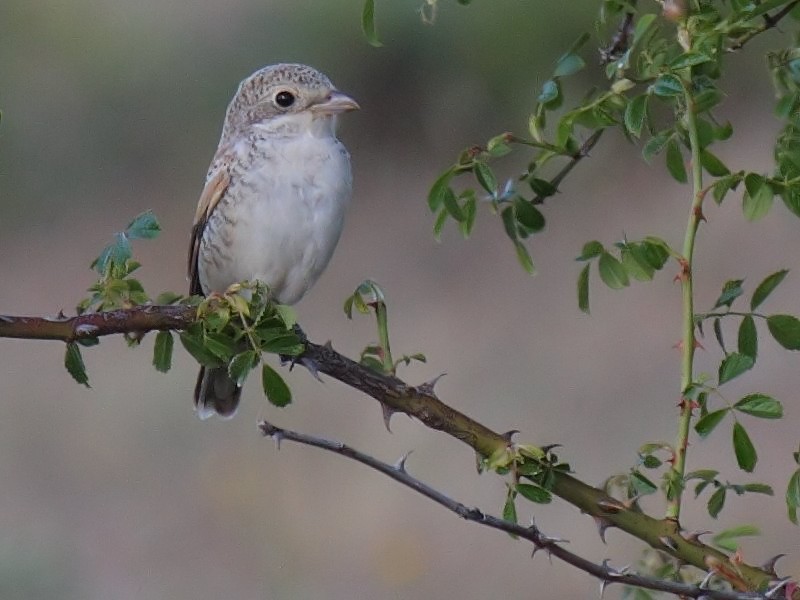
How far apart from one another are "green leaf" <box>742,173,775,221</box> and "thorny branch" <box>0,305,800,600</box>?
15.0 inches

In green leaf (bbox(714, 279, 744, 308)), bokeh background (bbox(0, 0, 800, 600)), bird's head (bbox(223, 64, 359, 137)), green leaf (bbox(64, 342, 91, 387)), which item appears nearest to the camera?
green leaf (bbox(64, 342, 91, 387))

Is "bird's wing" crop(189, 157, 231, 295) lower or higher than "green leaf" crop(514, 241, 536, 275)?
higher

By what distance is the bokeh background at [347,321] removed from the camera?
661 cm

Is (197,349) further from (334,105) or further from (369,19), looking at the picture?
(334,105)

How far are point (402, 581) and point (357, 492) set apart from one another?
2.33 feet

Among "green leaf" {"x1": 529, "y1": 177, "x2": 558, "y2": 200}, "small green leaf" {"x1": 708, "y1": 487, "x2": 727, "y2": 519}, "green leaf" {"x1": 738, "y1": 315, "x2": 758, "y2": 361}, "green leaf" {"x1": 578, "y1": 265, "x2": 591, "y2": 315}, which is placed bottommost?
"small green leaf" {"x1": 708, "y1": 487, "x2": 727, "y2": 519}

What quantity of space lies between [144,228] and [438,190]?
0.36m

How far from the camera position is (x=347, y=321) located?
8.23 meters

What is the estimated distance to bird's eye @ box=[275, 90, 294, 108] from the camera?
3092mm

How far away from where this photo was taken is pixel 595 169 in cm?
870

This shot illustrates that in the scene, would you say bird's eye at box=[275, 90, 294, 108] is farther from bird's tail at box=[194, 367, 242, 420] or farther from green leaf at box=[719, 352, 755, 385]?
green leaf at box=[719, 352, 755, 385]

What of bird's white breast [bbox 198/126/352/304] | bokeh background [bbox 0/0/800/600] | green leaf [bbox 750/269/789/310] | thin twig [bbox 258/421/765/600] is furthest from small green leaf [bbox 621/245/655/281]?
bokeh background [bbox 0/0/800/600]

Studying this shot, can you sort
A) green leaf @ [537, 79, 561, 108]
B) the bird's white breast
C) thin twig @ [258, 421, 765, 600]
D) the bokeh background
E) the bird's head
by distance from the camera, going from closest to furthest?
1. thin twig @ [258, 421, 765, 600]
2. green leaf @ [537, 79, 561, 108]
3. the bird's white breast
4. the bird's head
5. the bokeh background

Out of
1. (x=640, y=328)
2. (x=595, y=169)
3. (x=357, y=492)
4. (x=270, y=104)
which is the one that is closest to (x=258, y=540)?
(x=357, y=492)
